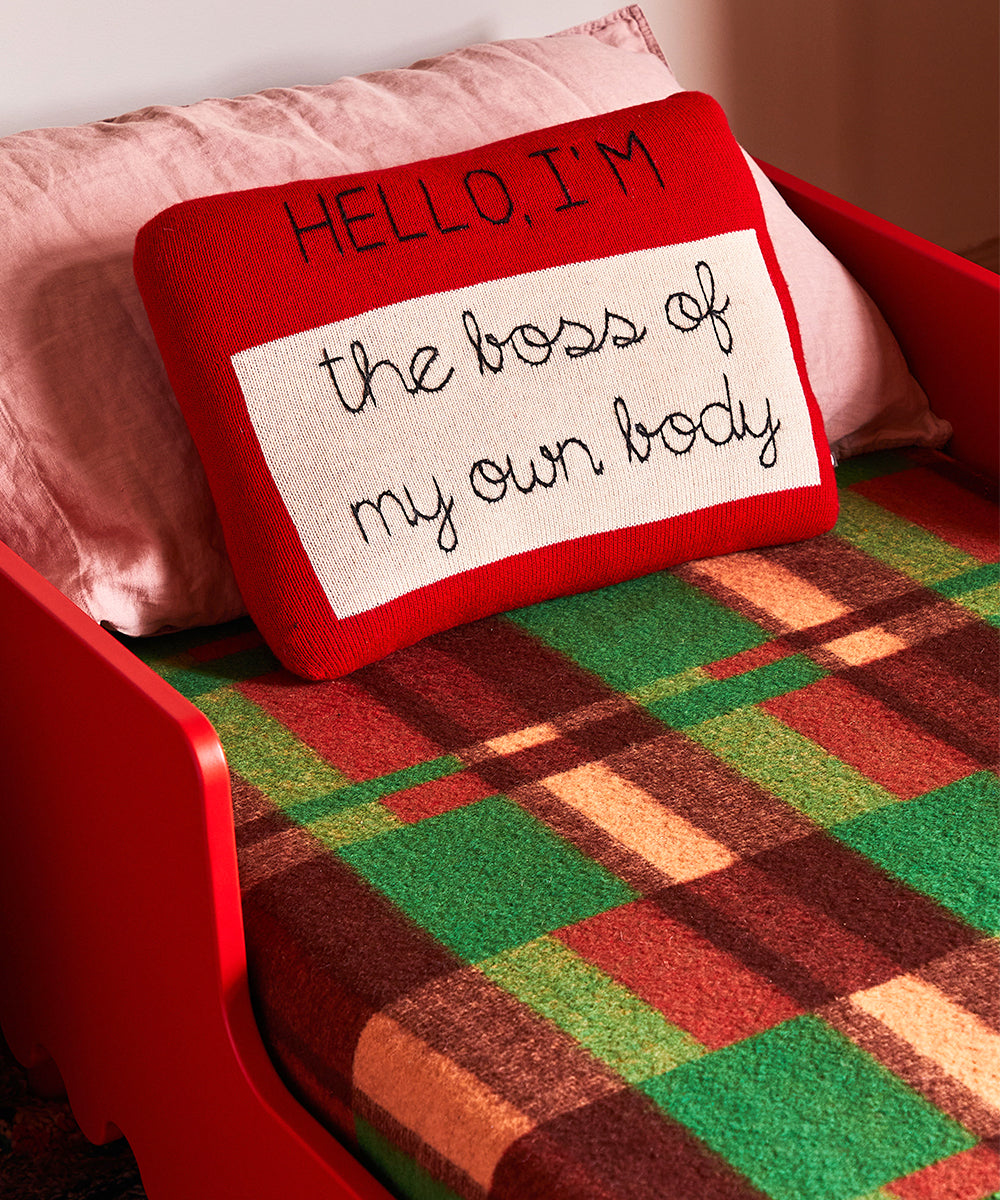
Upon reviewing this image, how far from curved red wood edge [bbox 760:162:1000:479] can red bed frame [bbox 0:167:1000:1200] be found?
0.82 m

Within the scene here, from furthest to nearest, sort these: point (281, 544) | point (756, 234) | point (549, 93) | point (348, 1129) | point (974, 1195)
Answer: point (549, 93) < point (756, 234) < point (281, 544) < point (348, 1129) < point (974, 1195)

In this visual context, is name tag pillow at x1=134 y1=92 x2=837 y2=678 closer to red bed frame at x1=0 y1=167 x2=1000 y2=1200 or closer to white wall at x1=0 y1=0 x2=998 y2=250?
red bed frame at x1=0 y1=167 x2=1000 y2=1200

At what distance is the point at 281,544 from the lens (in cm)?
99

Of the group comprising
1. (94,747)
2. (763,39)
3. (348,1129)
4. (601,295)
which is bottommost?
(348,1129)

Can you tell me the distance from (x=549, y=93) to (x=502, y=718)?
0.59 metres

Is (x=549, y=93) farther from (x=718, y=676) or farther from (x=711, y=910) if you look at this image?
(x=711, y=910)

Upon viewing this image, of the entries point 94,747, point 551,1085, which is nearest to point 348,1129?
point 551,1085

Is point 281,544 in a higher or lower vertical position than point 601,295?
lower

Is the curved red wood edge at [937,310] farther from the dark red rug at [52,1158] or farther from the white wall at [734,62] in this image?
the dark red rug at [52,1158]

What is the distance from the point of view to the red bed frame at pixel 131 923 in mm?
786

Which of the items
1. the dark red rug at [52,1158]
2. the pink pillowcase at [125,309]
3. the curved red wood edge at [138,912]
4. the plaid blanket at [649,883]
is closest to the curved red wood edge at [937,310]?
the plaid blanket at [649,883]

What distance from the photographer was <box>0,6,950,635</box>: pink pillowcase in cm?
104

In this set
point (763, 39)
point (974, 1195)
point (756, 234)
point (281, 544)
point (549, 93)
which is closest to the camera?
point (974, 1195)

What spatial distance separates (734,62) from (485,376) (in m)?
0.85
